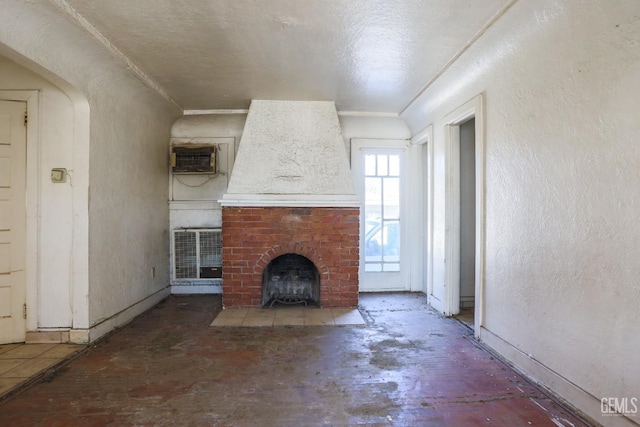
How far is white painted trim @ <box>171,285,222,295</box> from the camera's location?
441 cm

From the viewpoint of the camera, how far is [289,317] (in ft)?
11.4

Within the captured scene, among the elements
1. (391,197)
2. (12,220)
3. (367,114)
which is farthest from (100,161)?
(391,197)

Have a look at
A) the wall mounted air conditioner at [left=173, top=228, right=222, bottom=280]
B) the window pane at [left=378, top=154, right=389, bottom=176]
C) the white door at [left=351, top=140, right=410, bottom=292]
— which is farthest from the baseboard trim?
the window pane at [left=378, top=154, right=389, bottom=176]

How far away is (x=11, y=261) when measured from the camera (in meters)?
2.71

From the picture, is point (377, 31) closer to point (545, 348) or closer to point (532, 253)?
point (532, 253)

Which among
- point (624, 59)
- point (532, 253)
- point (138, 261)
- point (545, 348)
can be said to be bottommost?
point (545, 348)

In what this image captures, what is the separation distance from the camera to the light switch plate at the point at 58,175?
271 cm

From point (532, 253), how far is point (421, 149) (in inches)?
102

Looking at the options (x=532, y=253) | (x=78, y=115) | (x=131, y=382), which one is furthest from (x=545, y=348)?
(x=78, y=115)

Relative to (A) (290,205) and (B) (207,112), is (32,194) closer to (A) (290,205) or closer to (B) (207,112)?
(B) (207,112)

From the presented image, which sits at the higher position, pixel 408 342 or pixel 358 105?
pixel 358 105

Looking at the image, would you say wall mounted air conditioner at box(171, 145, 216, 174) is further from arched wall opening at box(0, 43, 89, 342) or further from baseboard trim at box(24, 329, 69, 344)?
baseboard trim at box(24, 329, 69, 344)

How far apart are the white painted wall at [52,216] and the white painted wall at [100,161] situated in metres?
0.03

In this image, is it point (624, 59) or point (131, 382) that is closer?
point (624, 59)
